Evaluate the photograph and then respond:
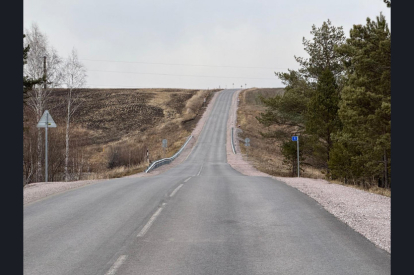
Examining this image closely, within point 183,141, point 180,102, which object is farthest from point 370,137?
point 180,102

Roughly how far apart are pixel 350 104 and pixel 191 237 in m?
20.0

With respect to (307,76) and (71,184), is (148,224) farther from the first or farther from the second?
(307,76)

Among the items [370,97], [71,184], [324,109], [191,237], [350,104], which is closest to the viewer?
[191,237]

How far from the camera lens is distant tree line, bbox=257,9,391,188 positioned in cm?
2198

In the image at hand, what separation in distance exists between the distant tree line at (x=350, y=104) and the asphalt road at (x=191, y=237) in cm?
1055

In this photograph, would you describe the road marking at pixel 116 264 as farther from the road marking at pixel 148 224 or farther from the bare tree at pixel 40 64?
the bare tree at pixel 40 64

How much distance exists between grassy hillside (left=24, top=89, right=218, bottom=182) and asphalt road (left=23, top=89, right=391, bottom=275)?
19.5 meters

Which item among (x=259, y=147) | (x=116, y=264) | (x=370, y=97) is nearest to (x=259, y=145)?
(x=259, y=147)

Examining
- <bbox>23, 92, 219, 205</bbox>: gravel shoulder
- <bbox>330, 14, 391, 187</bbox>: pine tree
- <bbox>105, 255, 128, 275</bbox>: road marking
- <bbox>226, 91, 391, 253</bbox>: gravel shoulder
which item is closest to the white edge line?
<bbox>105, 255, 128, 275</bbox>: road marking

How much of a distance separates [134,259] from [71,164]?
3442 centimetres

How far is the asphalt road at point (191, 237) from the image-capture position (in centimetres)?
584

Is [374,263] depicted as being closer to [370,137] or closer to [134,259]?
[134,259]

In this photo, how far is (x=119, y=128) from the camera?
7556cm

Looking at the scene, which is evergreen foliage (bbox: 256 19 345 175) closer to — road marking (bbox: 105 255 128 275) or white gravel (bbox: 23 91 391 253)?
white gravel (bbox: 23 91 391 253)
